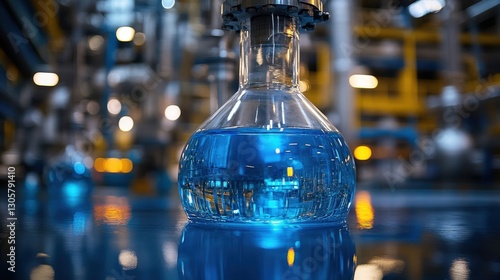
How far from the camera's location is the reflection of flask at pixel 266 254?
22cm

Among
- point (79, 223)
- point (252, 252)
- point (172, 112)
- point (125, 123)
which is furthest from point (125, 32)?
point (252, 252)

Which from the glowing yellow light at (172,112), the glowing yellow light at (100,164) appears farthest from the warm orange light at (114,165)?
the glowing yellow light at (172,112)

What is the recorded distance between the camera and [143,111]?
2.05m

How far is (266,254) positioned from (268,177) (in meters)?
0.12

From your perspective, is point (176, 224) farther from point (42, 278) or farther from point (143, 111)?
point (143, 111)

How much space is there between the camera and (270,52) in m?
0.44

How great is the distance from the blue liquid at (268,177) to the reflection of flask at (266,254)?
0.8 inches

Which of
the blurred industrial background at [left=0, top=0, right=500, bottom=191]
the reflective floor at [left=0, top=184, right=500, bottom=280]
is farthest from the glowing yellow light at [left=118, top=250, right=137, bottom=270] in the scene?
the blurred industrial background at [left=0, top=0, right=500, bottom=191]

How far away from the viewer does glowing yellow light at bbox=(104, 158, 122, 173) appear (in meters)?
2.70

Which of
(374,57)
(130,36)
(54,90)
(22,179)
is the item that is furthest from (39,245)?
(374,57)

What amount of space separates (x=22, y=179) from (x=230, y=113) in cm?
179

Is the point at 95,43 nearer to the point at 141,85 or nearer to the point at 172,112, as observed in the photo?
the point at 172,112

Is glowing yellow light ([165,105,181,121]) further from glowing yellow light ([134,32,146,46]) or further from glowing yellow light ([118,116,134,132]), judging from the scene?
glowing yellow light ([118,116,134,132])

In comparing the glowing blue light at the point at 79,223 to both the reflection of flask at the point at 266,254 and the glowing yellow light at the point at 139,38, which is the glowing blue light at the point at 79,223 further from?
the glowing yellow light at the point at 139,38
